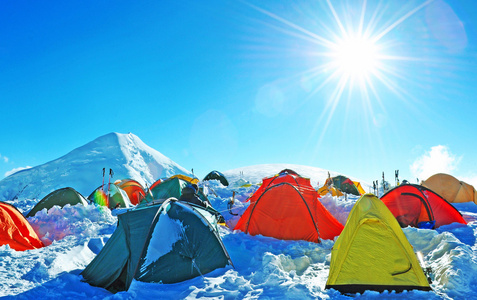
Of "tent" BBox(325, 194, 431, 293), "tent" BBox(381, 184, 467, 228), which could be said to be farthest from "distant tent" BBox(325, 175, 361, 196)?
"tent" BBox(325, 194, 431, 293)

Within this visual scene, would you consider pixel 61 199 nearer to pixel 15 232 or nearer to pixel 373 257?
pixel 15 232

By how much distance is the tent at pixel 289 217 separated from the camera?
966cm

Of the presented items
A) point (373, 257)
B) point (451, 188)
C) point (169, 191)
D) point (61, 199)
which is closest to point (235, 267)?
point (373, 257)

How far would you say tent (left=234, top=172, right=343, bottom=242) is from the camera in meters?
9.66

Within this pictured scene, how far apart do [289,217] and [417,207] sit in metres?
5.30

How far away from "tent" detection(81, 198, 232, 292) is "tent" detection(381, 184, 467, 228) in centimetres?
797

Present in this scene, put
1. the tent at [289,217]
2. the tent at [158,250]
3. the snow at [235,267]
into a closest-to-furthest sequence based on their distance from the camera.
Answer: the snow at [235,267], the tent at [158,250], the tent at [289,217]

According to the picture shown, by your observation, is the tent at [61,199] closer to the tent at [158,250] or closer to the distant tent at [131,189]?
the tent at [158,250]

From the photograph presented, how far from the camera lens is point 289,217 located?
9852 mm

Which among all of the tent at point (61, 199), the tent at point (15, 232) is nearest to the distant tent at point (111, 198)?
the tent at point (61, 199)

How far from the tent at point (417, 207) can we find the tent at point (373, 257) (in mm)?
5749

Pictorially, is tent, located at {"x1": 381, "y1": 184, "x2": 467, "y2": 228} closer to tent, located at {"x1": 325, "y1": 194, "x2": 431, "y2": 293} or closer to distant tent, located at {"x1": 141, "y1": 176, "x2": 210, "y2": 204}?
tent, located at {"x1": 325, "y1": 194, "x2": 431, "y2": 293}

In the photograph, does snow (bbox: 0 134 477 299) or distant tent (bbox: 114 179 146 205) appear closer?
snow (bbox: 0 134 477 299)

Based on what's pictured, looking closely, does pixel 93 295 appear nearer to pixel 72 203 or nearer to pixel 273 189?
pixel 273 189
